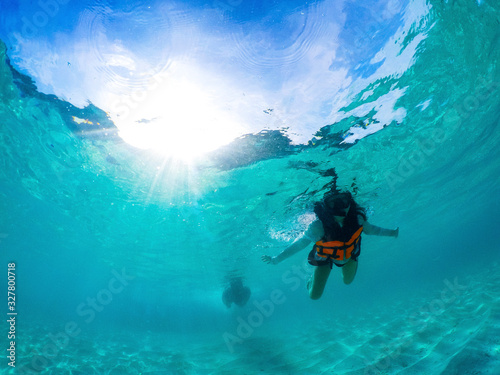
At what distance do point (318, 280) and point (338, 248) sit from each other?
49.1 inches

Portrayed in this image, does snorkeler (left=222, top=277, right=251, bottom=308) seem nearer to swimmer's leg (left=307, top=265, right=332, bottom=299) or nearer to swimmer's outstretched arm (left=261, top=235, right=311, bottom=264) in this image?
swimmer's leg (left=307, top=265, right=332, bottom=299)

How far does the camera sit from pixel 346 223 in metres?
5.69

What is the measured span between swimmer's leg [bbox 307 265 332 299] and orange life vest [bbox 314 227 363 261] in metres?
0.49

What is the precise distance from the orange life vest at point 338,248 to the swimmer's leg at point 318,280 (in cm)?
49

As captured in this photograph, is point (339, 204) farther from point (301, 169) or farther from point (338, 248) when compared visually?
point (301, 169)

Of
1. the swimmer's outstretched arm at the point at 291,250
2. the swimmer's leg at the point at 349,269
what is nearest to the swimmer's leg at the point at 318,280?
the swimmer's leg at the point at 349,269

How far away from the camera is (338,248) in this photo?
221 inches

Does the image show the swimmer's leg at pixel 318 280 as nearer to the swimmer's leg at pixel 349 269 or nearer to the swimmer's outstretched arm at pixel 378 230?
the swimmer's leg at pixel 349 269

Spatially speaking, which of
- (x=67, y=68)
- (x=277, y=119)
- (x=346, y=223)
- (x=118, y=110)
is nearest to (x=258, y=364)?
(x=346, y=223)

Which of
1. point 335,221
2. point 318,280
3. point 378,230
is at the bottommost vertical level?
point 318,280

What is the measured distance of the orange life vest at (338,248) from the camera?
5574 mm

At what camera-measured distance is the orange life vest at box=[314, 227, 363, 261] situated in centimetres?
557

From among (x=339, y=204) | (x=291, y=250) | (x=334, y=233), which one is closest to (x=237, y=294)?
(x=291, y=250)

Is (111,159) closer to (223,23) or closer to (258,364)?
(223,23)
